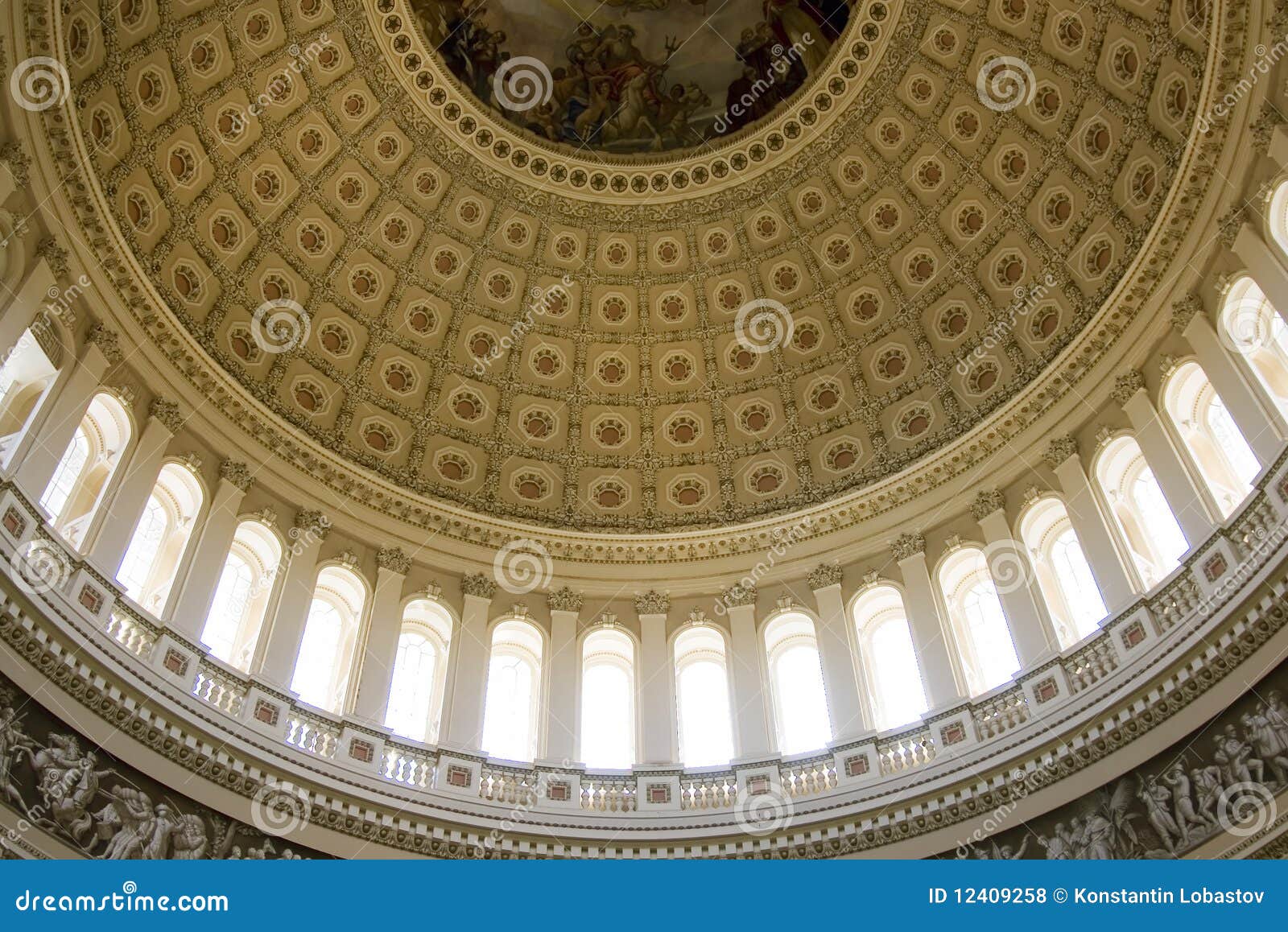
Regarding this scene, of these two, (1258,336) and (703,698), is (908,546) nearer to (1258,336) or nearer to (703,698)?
(703,698)

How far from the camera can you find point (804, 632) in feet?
87.4

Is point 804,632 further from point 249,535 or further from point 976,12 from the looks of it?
point 976,12

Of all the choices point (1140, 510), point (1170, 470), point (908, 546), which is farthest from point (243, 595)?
point (1170, 470)

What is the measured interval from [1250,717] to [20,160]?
70.1ft

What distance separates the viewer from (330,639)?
2516 centimetres

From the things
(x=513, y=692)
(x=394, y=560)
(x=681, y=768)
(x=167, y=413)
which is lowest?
(x=681, y=768)

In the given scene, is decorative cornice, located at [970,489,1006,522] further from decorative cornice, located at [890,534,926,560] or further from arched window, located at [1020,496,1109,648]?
decorative cornice, located at [890,534,926,560]

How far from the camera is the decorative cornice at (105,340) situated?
76.9 ft

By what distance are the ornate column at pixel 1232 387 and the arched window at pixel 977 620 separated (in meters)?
5.44

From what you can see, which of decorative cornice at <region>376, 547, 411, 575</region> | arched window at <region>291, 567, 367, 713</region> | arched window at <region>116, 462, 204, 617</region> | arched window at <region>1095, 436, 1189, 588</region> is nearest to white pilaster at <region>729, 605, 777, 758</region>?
decorative cornice at <region>376, 547, 411, 575</region>

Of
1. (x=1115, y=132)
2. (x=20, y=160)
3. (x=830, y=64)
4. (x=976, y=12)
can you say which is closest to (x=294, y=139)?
(x=20, y=160)

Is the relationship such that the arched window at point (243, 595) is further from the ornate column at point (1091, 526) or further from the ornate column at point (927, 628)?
the ornate column at point (1091, 526)

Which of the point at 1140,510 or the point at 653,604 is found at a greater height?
the point at 653,604

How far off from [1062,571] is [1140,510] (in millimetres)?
1826
